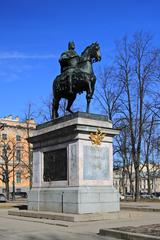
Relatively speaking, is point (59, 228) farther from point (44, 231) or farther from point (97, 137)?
point (97, 137)

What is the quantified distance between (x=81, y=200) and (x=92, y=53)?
7107 mm

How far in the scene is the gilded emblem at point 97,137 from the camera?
18.9 metres

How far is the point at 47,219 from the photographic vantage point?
17766 millimetres

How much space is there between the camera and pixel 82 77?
66.7 feet

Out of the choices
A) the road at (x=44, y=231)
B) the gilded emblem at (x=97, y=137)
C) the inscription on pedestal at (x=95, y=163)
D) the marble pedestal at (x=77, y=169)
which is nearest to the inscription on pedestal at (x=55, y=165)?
the marble pedestal at (x=77, y=169)

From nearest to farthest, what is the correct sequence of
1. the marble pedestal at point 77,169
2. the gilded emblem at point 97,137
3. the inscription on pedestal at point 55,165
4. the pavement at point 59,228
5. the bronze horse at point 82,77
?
1. the pavement at point 59,228
2. the marble pedestal at point 77,169
3. the gilded emblem at point 97,137
4. the inscription on pedestal at point 55,165
5. the bronze horse at point 82,77

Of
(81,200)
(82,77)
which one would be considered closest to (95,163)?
(81,200)

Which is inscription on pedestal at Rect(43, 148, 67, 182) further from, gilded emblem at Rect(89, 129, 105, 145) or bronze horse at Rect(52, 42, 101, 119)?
bronze horse at Rect(52, 42, 101, 119)

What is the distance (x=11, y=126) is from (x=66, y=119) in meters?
73.4

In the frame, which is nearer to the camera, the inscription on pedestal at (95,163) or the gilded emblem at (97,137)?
the inscription on pedestal at (95,163)

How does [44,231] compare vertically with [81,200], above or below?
below

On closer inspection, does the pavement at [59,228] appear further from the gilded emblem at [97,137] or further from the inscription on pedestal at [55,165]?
the gilded emblem at [97,137]

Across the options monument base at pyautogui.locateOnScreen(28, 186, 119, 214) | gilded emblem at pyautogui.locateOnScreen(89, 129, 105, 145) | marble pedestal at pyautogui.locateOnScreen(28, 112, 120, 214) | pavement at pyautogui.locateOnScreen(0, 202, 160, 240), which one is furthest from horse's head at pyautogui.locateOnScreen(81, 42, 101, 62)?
pavement at pyautogui.locateOnScreen(0, 202, 160, 240)

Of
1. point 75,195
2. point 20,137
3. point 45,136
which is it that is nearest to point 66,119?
point 45,136
